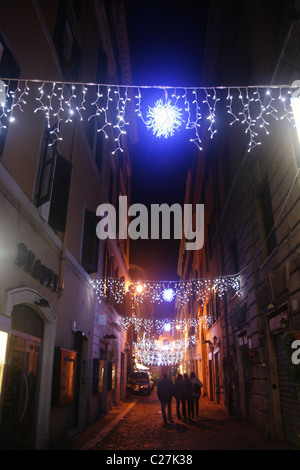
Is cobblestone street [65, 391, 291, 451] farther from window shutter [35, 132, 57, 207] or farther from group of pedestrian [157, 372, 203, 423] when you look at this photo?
window shutter [35, 132, 57, 207]

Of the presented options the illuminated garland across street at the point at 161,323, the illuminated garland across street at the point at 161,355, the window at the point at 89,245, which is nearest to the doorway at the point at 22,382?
the window at the point at 89,245

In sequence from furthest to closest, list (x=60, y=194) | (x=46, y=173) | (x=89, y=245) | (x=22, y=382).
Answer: (x=89, y=245), (x=60, y=194), (x=46, y=173), (x=22, y=382)

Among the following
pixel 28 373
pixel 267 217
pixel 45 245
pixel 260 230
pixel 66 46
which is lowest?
pixel 28 373

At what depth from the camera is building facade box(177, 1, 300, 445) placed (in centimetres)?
765

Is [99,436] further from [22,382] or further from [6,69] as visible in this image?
[6,69]

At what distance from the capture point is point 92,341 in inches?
507

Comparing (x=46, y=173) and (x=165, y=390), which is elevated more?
(x=46, y=173)

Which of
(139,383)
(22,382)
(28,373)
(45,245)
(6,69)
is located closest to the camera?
(6,69)

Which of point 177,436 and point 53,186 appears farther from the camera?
point 177,436

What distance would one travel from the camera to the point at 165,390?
13078 millimetres

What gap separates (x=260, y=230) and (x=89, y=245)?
18.2 ft

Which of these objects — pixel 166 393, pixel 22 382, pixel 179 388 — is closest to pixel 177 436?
pixel 166 393

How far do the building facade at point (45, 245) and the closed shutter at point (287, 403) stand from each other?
16.8 ft

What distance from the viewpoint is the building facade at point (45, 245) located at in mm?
6309
